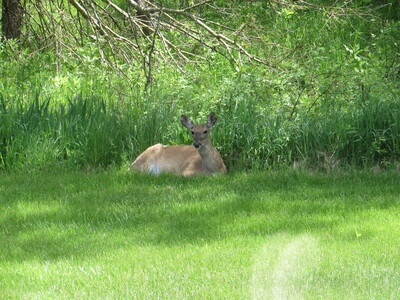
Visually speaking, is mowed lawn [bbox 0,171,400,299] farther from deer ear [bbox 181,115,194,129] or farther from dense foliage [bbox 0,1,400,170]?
deer ear [bbox 181,115,194,129]

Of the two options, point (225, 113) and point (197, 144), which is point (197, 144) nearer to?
point (197, 144)

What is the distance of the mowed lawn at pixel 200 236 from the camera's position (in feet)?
16.9

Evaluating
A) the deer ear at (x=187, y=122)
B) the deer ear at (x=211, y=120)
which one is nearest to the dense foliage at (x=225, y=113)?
the deer ear at (x=211, y=120)

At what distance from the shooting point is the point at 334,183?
8.33m

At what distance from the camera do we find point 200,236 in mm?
6426

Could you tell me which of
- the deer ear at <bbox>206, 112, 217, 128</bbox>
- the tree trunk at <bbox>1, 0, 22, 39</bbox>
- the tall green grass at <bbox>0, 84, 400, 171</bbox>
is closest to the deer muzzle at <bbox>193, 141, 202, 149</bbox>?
the deer ear at <bbox>206, 112, 217, 128</bbox>

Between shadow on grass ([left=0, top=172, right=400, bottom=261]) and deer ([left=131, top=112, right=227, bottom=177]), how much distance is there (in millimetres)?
317

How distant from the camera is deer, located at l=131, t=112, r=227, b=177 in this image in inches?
368

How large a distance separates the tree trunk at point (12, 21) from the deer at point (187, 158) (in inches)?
268

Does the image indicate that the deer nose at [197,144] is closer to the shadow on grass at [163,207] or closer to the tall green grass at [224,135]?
the shadow on grass at [163,207]

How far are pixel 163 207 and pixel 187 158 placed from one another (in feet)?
7.77

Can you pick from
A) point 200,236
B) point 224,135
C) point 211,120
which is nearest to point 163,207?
point 200,236

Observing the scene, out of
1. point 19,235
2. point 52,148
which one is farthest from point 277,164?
point 19,235

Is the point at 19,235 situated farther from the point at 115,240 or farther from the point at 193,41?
the point at 193,41
